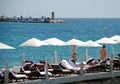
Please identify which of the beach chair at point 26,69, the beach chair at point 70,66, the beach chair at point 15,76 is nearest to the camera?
the beach chair at point 15,76

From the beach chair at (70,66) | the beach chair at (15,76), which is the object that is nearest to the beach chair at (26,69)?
the beach chair at (15,76)

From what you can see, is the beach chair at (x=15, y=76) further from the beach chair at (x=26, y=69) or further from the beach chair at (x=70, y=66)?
the beach chair at (x=70, y=66)

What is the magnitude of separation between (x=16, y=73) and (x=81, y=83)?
2.67 meters

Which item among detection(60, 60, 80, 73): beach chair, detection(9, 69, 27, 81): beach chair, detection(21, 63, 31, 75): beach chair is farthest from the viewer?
detection(60, 60, 80, 73): beach chair

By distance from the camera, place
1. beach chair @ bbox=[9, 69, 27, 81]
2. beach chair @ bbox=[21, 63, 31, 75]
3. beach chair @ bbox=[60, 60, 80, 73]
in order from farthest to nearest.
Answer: beach chair @ bbox=[60, 60, 80, 73], beach chair @ bbox=[21, 63, 31, 75], beach chair @ bbox=[9, 69, 27, 81]

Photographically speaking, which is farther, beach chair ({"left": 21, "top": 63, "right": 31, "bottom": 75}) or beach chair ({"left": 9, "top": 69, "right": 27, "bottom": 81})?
beach chair ({"left": 21, "top": 63, "right": 31, "bottom": 75})

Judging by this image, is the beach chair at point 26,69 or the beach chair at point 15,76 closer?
the beach chair at point 15,76

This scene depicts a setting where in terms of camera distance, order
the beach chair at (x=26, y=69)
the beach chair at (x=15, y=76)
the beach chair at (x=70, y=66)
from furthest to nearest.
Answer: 1. the beach chair at (x=70, y=66)
2. the beach chair at (x=26, y=69)
3. the beach chair at (x=15, y=76)

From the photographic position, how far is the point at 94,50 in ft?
175

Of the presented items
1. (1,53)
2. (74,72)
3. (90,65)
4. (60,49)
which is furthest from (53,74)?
(60,49)

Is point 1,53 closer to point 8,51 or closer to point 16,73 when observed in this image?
point 8,51

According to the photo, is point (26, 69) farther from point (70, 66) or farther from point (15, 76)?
point (70, 66)

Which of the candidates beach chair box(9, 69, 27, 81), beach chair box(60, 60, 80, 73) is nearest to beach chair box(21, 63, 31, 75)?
beach chair box(9, 69, 27, 81)

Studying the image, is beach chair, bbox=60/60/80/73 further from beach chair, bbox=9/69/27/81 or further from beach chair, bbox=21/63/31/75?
beach chair, bbox=9/69/27/81
